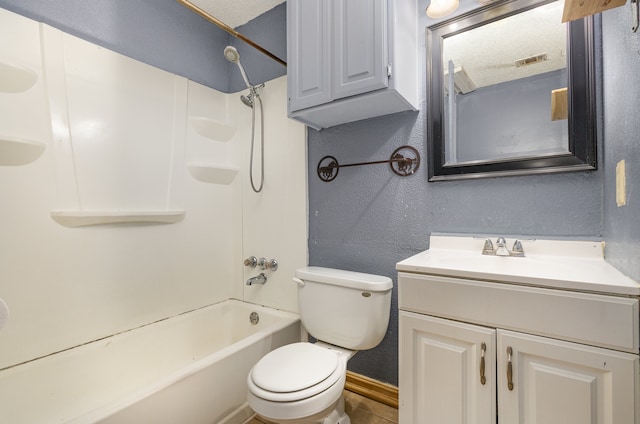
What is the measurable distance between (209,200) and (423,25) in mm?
1741

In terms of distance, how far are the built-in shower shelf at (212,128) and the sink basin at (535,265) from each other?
1.66m

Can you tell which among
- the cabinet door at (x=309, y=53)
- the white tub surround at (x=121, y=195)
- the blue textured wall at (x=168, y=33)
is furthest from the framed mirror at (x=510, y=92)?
the blue textured wall at (x=168, y=33)

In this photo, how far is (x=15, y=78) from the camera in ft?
4.20

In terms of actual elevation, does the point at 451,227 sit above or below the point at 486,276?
above

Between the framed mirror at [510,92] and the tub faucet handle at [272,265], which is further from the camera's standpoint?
the tub faucet handle at [272,265]

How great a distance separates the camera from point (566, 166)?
3.75 feet

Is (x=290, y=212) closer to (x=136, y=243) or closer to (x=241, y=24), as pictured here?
(x=136, y=243)

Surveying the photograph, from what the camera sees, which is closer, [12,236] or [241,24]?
[12,236]

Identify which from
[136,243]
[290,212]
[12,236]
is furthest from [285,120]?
[12,236]

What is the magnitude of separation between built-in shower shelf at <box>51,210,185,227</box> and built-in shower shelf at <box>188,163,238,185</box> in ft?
0.95

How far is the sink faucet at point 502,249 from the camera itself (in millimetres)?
1202

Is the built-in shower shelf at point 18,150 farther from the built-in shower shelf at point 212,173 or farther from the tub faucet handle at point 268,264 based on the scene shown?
the tub faucet handle at point 268,264

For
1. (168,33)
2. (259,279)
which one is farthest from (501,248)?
(168,33)

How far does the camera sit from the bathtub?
1133mm
